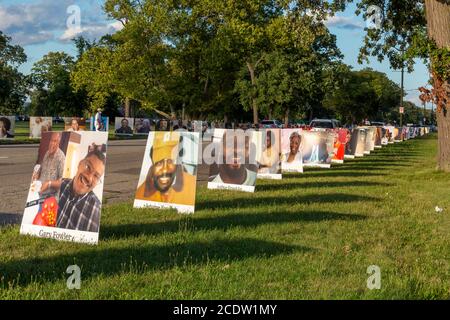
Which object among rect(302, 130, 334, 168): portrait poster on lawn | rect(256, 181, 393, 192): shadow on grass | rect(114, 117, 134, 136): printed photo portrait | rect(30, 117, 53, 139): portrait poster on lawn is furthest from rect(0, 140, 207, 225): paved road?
rect(114, 117, 134, 136): printed photo portrait

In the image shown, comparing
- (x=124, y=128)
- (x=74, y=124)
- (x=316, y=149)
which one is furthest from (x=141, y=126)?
(x=316, y=149)

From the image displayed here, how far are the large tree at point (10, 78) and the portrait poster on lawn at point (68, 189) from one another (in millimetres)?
77563

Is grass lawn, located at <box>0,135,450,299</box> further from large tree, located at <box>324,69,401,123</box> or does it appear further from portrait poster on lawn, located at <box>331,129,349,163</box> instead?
large tree, located at <box>324,69,401,123</box>

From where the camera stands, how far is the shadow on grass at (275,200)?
9.29 meters

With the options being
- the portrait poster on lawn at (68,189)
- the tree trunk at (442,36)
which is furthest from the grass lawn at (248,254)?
the tree trunk at (442,36)

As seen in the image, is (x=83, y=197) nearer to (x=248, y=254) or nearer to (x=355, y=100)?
(x=248, y=254)

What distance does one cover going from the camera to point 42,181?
6652mm

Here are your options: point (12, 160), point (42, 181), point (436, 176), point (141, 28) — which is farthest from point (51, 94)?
point (42, 181)

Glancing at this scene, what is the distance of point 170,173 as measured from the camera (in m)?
8.68

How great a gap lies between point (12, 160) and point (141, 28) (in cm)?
3349

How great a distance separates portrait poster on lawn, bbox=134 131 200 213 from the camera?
8.52 metres

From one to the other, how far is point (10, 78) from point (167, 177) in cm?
8082
